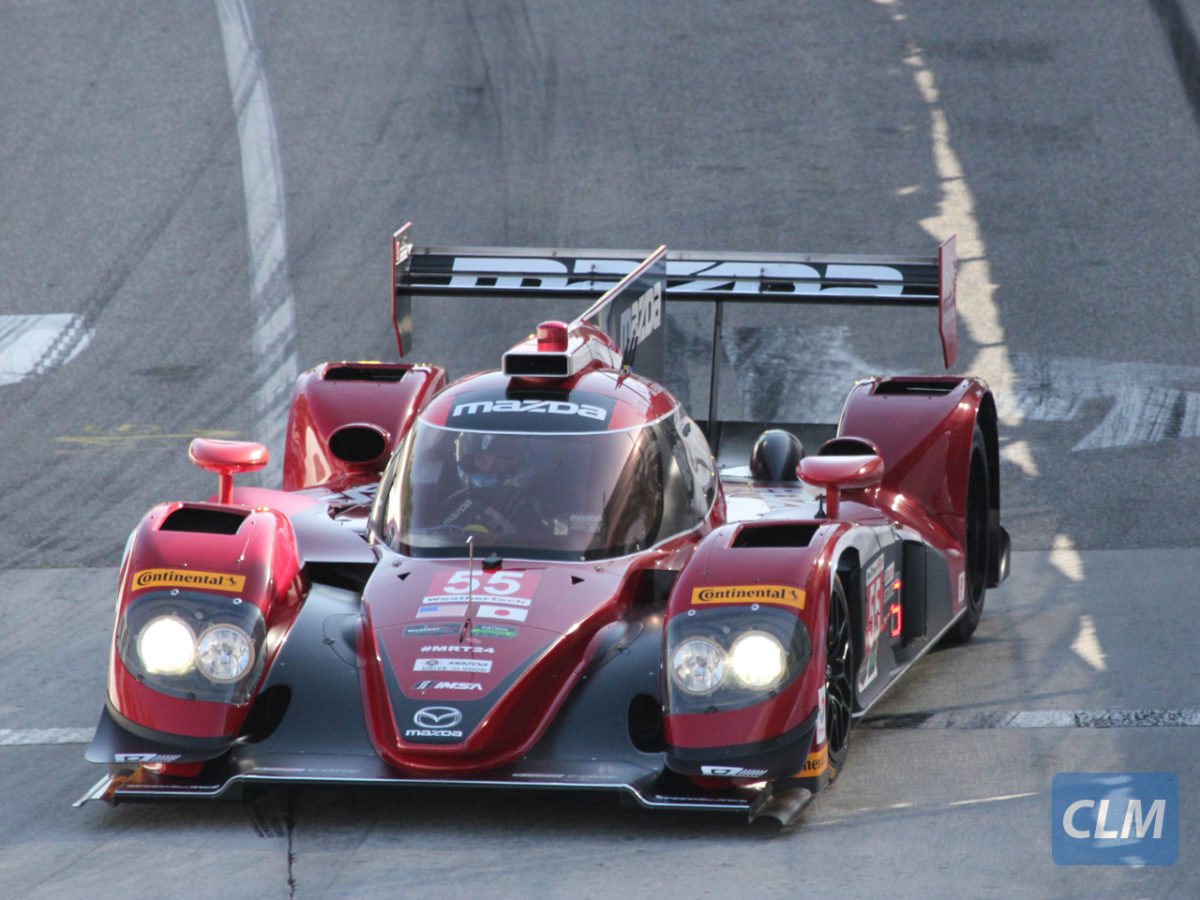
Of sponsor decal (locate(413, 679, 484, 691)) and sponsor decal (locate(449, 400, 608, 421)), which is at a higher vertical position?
sponsor decal (locate(449, 400, 608, 421))

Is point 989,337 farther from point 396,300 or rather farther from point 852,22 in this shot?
point 852,22

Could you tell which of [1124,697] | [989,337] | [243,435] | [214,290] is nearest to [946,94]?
[989,337]

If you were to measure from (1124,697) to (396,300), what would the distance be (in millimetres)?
4190

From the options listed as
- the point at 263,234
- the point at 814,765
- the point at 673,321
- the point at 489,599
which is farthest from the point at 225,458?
the point at 263,234

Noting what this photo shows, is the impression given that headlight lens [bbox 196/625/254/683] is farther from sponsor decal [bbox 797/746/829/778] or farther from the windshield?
sponsor decal [bbox 797/746/829/778]

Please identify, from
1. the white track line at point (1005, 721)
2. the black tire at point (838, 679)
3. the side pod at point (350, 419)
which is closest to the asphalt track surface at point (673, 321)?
the white track line at point (1005, 721)

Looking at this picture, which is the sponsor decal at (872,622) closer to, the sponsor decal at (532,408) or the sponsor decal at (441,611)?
the sponsor decal at (532,408)

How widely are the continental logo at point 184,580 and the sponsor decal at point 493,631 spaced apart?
0.87m

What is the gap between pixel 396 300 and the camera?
30.4ft

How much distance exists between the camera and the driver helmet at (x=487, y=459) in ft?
22.9

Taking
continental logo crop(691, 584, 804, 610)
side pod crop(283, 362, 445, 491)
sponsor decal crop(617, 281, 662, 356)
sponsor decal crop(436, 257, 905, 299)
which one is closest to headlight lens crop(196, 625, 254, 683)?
continental logo crop(691, 584, 804, 610)

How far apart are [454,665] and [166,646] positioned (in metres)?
1.02

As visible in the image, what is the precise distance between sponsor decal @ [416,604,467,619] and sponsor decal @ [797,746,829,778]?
131 cm

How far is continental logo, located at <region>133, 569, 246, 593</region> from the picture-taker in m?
6.24
